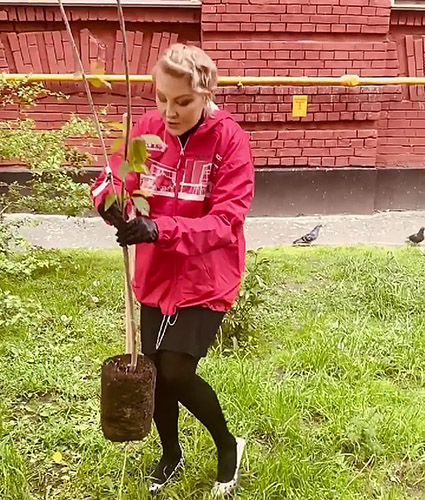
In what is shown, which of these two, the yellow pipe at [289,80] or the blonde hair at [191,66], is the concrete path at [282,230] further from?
the blonde hair at [191,66]

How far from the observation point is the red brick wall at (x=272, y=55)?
20.2 ft

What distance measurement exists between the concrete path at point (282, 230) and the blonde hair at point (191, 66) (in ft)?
12.6

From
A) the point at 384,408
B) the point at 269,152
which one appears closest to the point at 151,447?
the point at 384,408

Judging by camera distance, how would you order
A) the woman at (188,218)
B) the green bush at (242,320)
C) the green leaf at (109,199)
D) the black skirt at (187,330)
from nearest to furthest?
the green leaf at (109,199)
the woman at (188,218)
the black skirt at (187,330)
the green bush at (242,320)

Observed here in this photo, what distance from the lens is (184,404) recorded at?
2.56m

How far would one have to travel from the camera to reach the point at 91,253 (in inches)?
217

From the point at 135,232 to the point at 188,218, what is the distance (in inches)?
13.0

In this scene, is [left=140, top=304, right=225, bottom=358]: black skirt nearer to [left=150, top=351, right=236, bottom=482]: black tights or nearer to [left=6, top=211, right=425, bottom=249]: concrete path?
[left=150, top=351, right=236, bottom=482]: black tights

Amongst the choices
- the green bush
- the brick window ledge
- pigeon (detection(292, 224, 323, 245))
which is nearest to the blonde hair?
the green bush

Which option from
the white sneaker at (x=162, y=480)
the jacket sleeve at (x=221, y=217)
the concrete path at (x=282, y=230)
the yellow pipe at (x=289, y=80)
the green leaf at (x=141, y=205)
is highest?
the green leaf at (x=141, y=205)

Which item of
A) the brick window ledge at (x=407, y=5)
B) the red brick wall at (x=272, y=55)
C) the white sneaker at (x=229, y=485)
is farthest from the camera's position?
the brick window ledge at (x=407, y=5)

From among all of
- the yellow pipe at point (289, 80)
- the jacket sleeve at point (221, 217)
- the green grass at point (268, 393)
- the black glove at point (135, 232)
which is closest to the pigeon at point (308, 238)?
the green grass at point (268, 393)

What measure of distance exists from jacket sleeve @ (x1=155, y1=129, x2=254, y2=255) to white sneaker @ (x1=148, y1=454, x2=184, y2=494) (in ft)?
3.53

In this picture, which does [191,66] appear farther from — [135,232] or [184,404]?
[184,404]
